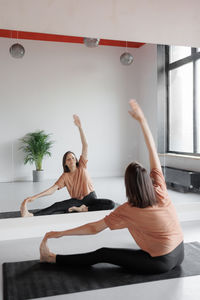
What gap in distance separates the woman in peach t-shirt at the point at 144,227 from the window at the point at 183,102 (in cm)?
214

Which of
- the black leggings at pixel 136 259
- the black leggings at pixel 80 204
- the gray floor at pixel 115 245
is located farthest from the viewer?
the black leggings at pixel 80 204

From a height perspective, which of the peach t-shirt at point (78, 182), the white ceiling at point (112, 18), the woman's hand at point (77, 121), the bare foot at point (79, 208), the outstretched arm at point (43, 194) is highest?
the white ceiling at point (112, 18)

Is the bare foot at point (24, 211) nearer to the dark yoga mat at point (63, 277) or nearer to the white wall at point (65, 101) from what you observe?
the white wall at point (65, 101)

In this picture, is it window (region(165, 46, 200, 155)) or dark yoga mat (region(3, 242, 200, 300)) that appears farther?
window (region(165, 46, 200, 155))

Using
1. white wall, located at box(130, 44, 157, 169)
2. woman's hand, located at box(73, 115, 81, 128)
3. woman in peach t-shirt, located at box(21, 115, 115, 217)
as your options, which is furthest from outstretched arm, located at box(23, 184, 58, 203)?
white wall, located at box(130, 44, 157, 169)

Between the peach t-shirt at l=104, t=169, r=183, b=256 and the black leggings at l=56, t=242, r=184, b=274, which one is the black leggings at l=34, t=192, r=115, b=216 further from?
the peach t-shirt at l=104, t=169, r=183, b=256

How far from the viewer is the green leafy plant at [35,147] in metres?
4.17

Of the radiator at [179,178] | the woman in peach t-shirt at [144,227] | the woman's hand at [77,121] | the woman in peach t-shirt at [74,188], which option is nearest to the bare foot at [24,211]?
the woman in peach t-shirt at [74,188]

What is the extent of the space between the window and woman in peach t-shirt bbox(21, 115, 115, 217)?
1.21 m

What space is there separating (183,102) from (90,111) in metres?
1.36

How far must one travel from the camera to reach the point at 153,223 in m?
2.50

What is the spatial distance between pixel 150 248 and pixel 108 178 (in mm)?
1879

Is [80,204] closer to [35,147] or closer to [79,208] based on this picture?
[79,208]

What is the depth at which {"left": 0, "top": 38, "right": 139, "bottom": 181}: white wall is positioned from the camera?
413 centimetres
